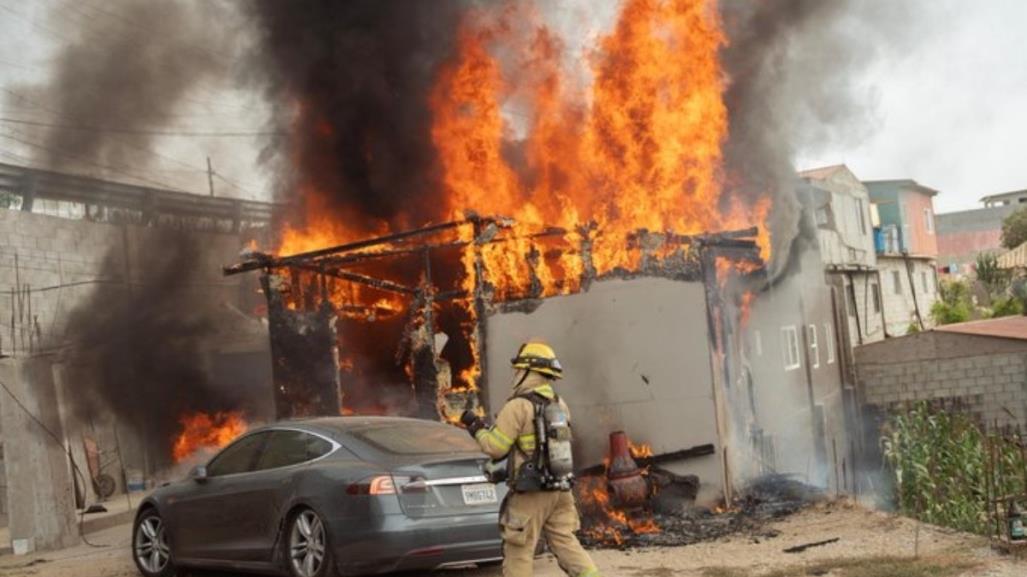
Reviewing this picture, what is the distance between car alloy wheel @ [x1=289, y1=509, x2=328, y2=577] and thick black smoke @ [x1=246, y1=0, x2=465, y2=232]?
917cm

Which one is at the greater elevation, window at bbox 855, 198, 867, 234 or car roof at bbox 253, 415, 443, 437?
window at bbox 855, 198, 867, 234

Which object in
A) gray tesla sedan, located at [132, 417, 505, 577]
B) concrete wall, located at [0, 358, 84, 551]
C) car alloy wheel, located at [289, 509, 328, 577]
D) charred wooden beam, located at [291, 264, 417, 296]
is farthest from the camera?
charred wooden beam, located at [291, 264, 417, 296]

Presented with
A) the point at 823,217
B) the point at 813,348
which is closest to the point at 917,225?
the point at 823,217

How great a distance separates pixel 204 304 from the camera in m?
21.2

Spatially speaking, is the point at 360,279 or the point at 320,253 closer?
the point at 320,253

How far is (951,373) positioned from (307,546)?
2054 cm

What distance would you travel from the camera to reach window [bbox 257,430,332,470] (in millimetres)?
8133

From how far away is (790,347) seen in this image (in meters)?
22.1

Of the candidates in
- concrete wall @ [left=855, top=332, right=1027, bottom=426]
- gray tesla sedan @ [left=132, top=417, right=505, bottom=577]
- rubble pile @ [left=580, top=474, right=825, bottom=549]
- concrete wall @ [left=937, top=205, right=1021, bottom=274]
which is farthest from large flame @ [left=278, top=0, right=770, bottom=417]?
concrete wall @ [left=937, top=205, right=1021, bottom=274]

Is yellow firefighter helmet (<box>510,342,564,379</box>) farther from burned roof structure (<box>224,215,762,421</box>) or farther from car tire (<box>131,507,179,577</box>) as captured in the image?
burned roof structure (<box>224,215,762,421</box>)

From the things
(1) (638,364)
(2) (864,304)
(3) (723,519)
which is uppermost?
(2) (864,304)

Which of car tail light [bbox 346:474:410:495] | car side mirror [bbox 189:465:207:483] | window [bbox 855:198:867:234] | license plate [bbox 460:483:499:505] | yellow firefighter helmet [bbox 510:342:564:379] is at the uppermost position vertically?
window [bbox 855:198:867:234]

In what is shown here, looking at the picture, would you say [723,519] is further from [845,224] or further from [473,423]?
[845,224]

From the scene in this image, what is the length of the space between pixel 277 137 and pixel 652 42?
6761 millimetres
